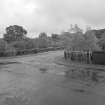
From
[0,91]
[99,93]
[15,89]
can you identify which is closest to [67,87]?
[99,93]

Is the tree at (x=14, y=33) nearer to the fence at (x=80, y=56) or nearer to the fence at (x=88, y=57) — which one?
the fence at (x=80, y=56)

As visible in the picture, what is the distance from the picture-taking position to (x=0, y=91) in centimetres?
691

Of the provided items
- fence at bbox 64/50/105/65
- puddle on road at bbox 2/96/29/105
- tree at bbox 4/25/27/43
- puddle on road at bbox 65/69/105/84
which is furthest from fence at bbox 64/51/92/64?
tree at bbox 4/25/27/43

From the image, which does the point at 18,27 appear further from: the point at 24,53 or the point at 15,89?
the point at 15,89

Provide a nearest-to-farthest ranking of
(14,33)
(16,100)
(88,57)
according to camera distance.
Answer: (16,100) < (88,57) < (14,33)

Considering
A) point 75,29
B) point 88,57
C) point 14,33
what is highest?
point 14,33

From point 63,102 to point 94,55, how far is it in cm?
1043

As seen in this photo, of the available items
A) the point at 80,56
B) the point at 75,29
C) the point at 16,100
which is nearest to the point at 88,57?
the point at 80,56

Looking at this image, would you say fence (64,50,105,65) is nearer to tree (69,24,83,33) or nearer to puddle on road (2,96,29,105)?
tree (69,24,83,33)

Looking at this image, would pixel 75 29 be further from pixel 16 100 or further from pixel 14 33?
pixel 14 33

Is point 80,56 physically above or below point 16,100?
above

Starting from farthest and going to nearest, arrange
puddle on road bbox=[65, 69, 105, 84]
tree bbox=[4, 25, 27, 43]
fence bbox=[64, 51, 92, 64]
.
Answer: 1. tree bbox=[4, 25, 27, 43]
2. fence bbox=[64, 51, 92, 64]
3. puddle on road bbox=[65, 69, 105, 84]

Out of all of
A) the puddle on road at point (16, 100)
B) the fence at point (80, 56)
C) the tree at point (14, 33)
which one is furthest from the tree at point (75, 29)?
the tree at point (14, 33)

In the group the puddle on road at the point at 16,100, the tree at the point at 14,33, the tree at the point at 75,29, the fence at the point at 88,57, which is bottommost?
the puddle on road at the point at 16,100
